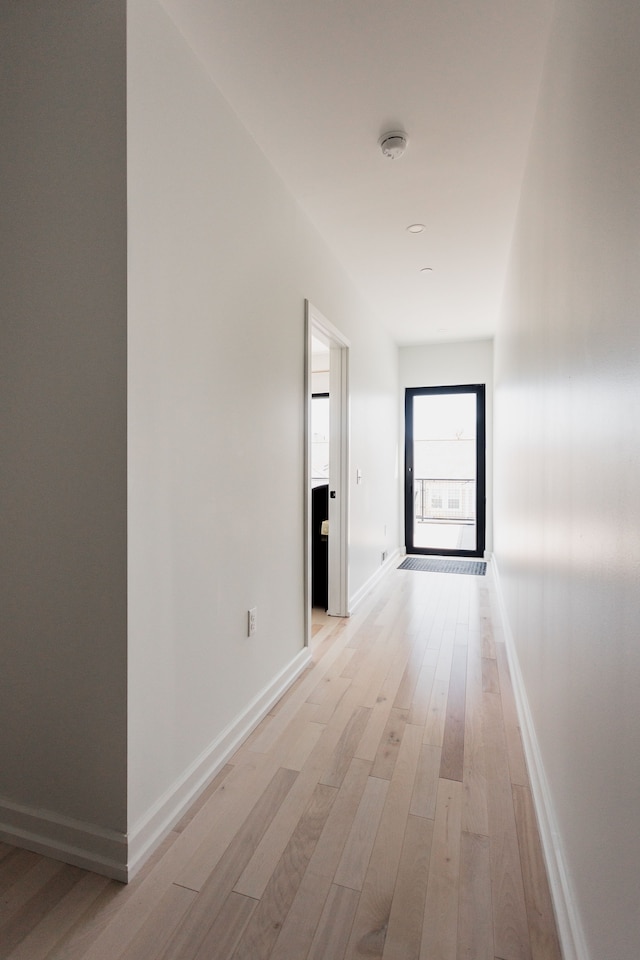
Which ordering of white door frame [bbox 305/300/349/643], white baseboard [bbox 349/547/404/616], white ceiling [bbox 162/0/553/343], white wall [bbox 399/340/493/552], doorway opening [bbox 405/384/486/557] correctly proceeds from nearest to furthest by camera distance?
white ceiling [bbox 162/0/553/343], white door frame [bbox 305/300/349/643], white baseboard [bbox 349/547/404/616], white wall [bbox 399/340/493/552], doorway opening [bbox 405/384/486/557]

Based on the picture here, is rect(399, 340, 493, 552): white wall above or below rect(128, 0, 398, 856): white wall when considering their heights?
above

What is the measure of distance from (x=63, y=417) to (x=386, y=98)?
5.50 feet

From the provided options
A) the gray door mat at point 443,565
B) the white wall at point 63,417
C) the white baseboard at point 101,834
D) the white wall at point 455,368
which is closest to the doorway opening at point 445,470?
the white wall at point 455,368

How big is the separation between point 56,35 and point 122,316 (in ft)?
2.77

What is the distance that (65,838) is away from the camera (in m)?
1.47

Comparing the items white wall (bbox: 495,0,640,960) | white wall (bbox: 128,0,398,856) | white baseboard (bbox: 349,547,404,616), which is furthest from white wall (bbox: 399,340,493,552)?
white wall (bbox: 495,0,640,960)

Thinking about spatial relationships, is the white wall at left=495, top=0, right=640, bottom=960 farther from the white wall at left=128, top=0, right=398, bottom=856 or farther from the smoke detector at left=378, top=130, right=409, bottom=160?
the white wall at left=128, top=0, right=398, bottom=856

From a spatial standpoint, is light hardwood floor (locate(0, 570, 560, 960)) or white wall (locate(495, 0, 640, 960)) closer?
white wall (locate(495, 0, 640, 960))

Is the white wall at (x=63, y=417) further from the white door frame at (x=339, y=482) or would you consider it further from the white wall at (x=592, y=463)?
the white door frame at (x=339, y=482)

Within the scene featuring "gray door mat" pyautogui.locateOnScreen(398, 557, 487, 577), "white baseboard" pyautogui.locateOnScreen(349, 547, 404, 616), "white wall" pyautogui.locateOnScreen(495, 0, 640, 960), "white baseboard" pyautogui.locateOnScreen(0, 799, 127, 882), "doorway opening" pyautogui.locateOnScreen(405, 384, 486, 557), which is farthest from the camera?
"doorway opening" pyautogui.locateOnScreen(405, 384, 486, 557)

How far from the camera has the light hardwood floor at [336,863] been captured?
4.01 feet

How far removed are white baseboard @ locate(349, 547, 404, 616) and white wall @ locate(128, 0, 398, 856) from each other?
124cm

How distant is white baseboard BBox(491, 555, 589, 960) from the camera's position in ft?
3.70

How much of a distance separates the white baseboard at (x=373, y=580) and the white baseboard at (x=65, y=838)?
2529 mm
